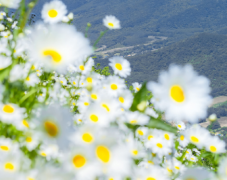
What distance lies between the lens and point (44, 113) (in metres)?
0.51

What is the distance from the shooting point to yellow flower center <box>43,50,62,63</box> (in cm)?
54

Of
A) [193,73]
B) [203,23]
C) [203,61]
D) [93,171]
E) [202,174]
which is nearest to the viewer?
[93,171]

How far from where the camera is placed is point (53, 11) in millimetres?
1117

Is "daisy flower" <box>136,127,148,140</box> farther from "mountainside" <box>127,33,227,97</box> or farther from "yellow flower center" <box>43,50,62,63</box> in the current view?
"mountainside" <box>127,33,227,97</box>

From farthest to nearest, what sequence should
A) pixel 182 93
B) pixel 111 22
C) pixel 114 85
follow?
pixel 111 22 < pixel 114 85 < pixel 182 93

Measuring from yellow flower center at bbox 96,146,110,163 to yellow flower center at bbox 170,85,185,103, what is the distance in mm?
205

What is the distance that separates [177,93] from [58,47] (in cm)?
32

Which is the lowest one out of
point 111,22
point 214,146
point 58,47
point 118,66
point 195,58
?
point 58,47

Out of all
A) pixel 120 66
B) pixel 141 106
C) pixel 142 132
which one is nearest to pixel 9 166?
pixel 141 106

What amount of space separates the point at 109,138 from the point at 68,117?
11 cm

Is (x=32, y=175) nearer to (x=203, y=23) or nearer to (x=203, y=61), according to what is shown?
(x=203, y=61)

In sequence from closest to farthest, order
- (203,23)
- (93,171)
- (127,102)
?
1. (93,171)
2. (127,102)
3. (203,23)

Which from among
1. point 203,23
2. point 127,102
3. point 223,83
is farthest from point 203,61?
point 203,23

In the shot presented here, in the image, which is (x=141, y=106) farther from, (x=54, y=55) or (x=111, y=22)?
(x=111, y=22)
